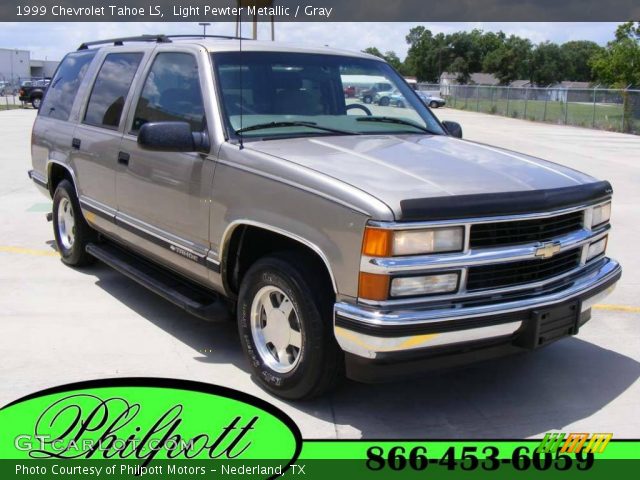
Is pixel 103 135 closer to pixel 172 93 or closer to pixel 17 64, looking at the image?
pixel 172 93

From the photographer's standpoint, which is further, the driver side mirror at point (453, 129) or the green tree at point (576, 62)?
the green tree at point (576, 62)

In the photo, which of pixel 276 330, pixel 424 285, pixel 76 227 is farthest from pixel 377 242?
pixel 76 227

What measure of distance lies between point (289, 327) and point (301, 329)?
0.58ft

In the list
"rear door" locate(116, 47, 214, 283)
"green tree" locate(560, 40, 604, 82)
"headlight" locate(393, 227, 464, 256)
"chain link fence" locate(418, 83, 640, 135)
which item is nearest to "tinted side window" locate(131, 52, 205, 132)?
"rear door" locate(116, 47, 214, 283)

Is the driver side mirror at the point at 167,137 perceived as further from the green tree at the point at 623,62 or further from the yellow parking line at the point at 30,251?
the green tree at the point at 623,62

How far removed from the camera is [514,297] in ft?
11.7

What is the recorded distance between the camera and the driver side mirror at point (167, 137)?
4082 millimetres

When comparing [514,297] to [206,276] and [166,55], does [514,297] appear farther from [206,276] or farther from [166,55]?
[166,55]

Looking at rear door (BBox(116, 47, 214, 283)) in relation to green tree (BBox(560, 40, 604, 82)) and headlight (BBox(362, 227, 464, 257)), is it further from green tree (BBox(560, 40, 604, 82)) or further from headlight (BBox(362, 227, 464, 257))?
green tree (BBox(560, 40, 604, 82))

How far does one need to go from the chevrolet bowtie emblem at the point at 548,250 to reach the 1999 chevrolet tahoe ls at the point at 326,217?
1 cm

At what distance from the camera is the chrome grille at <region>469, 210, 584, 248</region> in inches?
134

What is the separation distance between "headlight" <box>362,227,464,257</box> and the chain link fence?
27.6 m

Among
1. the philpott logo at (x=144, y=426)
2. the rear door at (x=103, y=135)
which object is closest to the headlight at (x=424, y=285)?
the philpott logo at (x=144, y=426)

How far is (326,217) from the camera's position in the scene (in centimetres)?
341
